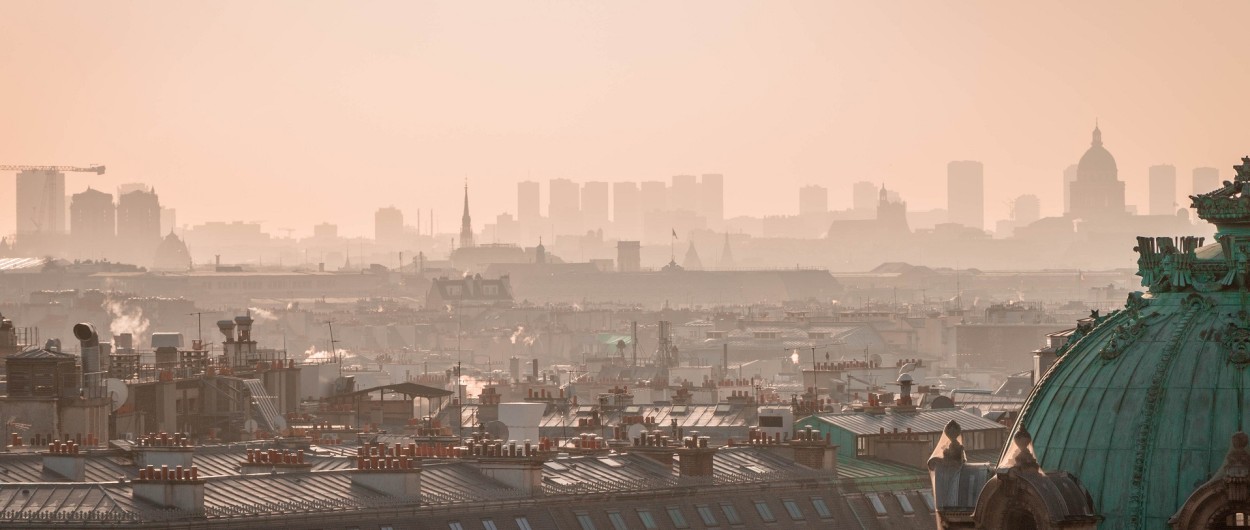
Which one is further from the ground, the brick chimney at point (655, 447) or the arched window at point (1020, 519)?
the arched window at point (1020, 519)

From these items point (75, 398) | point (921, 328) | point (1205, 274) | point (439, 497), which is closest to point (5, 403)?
point (75, 398)

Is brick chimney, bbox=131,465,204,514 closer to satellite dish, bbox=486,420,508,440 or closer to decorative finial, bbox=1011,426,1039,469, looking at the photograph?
decorative finial, bbox=1011,426,1039,469

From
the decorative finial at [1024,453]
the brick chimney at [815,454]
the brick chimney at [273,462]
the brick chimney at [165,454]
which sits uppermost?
the decorative finial at [1024,453]

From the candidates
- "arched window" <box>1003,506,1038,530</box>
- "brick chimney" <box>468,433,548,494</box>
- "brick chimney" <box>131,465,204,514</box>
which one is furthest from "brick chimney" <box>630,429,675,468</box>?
"arched window" <box>1003,506,1038,530</box>

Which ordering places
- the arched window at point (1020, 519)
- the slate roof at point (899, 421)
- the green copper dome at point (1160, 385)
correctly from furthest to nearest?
the slate roof at point (899, 421), the green copper dome at point (1160, 385), the arched window at point (1020, 519)

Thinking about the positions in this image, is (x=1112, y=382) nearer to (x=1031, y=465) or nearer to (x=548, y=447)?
(x=1031, y=465)

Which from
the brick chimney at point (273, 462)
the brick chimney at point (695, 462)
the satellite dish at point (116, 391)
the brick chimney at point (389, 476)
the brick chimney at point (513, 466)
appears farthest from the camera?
the satellite dish at point (116, 391)

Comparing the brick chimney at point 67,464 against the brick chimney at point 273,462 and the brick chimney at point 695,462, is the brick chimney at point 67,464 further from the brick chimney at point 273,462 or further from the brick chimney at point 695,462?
the brick chimney at point 695,462

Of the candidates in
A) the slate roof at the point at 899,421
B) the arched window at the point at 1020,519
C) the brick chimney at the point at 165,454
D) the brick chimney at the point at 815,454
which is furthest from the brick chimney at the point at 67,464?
the arched window at the point at 1020,519

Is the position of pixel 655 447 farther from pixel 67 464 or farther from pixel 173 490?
pixel 173 490

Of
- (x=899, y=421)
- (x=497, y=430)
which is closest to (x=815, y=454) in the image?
(x=899, y=421)
